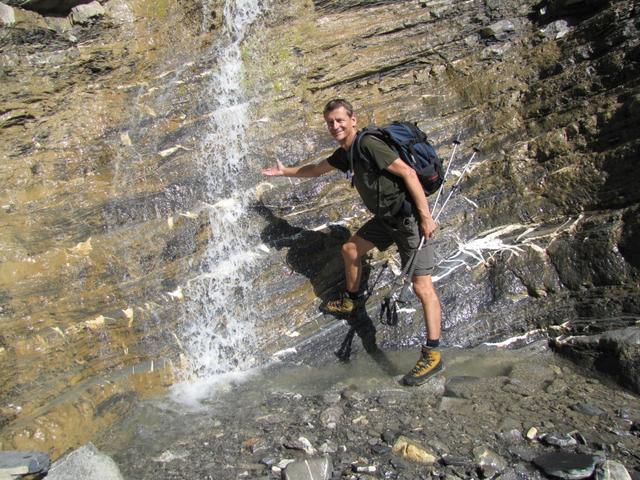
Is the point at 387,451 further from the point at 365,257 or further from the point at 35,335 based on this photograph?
the point at 35,335

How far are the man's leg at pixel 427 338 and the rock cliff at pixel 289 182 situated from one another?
3.93 feet

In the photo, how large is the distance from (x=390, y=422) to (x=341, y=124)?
3119 millimetres

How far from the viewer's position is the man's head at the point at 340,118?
19.1 ft

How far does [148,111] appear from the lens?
979 cm

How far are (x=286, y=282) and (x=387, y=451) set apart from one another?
3495 mm

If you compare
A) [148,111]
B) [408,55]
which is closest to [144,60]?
[148,111]

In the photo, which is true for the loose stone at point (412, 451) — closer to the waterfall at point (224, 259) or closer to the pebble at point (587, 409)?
the pebble at point (587, 409)

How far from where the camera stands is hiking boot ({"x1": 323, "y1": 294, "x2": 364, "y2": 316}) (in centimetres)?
738

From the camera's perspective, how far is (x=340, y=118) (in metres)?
5.83

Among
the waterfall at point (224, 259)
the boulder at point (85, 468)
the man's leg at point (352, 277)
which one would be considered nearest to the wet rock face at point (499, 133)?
the man's leg at point (352, 277)

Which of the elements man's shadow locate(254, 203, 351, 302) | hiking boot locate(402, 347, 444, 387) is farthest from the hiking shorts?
man's shadow locate(254, 203, 351, 302)

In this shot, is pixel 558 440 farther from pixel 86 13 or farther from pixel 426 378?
pixel 86 13

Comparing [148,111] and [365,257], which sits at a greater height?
[148,111]

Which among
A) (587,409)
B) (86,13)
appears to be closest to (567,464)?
(587,409)
